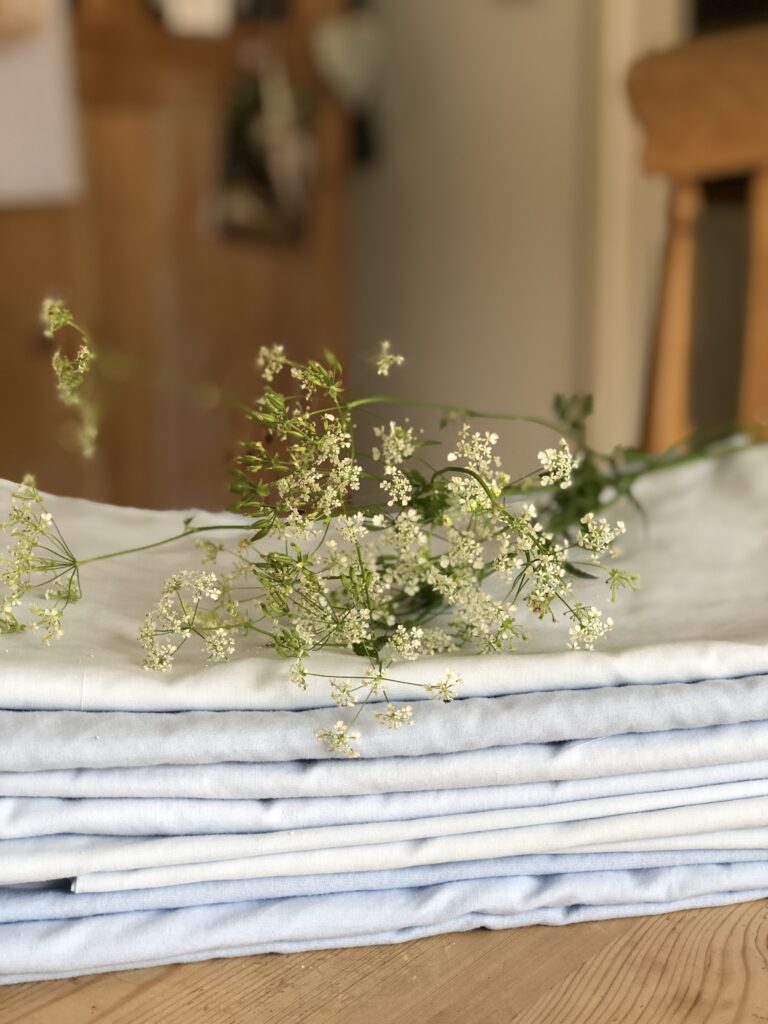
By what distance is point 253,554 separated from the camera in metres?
0.54

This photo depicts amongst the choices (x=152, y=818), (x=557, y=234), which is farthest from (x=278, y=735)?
(x=557, y=234)

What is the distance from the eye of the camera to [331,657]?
0.45 metres

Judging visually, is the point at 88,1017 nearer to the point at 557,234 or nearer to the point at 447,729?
the point at 447,729

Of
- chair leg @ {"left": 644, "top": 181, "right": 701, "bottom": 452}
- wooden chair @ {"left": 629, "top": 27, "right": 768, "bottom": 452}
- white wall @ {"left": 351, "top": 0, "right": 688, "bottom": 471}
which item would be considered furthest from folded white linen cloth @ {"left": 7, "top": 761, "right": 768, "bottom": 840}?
white wall @ {"left": 351, "top": 0, "right": 688, "bottom": 471}

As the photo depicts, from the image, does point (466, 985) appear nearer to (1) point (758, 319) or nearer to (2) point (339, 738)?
(2) point (339, 738)

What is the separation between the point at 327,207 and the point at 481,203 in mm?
367

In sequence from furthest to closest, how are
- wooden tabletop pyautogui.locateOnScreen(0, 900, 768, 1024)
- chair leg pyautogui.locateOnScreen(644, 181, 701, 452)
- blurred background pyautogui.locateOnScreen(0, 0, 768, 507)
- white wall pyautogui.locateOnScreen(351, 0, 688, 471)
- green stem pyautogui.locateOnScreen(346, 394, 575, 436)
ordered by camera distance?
white wall pyautogui.locateOnScreen(351, 0, 688, 471)
blurred background pyautogui.locateOnScreen(0, 0, 768, 507)
chair leg pyautogui.locateOnScreen(644, 181, 701, 452)
green stem pyautogui.locateOnScreen(346, 394, 575, 436)
wooden tabletop pyautogui.locateOnScreen(0, 900, 768, 1024)

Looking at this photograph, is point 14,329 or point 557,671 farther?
point 14,329

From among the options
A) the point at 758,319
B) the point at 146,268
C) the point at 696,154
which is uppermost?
the point at 696,154

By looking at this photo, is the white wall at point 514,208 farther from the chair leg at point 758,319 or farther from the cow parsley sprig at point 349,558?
the cow parsley sprig at point 349,558

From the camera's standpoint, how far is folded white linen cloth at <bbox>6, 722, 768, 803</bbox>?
40 centimetres

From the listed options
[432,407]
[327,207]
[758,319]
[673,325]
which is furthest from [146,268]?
[432,407]

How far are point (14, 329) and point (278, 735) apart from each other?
1979 mm

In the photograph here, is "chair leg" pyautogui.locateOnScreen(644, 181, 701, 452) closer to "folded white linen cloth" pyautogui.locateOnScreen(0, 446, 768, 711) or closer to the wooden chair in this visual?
the wooden chair
